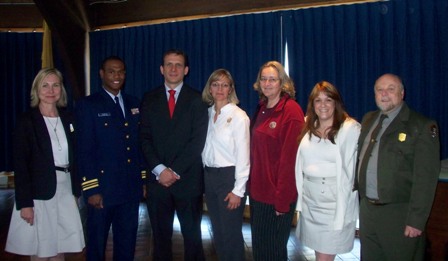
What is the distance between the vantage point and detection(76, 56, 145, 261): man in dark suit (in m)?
Answer: 2.38

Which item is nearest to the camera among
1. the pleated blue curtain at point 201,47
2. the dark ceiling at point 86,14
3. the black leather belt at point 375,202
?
the black leather belt at point 375,202

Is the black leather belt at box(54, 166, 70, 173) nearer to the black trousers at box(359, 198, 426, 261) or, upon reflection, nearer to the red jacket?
the red jacket

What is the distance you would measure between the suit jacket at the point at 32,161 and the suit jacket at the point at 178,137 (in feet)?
1.90

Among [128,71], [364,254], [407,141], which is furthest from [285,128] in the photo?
[128,71]

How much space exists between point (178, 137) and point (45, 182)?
0.82 meters

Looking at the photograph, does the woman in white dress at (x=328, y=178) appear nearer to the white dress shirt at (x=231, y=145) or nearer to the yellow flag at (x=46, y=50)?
the white dress shirt at (x=231, y=145)

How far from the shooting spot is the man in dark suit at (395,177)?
1.95 meters

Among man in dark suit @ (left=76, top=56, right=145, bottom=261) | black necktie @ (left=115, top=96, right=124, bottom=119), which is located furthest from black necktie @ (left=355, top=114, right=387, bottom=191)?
black necktie @ (left=115, top=96, right=124, bottom=119)

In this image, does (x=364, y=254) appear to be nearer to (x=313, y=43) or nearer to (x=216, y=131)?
(x=216, y=131)

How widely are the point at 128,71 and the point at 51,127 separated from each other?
3.06 meters

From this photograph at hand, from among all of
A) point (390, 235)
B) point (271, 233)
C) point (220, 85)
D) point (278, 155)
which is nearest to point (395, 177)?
point (390, 235)

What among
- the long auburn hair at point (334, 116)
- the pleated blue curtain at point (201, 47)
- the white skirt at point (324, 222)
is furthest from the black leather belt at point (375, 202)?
the pleated blue curtain at point (201, 47)

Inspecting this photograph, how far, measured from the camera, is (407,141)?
200 centimetres

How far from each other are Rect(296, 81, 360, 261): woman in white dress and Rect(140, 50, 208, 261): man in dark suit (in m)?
0.71
